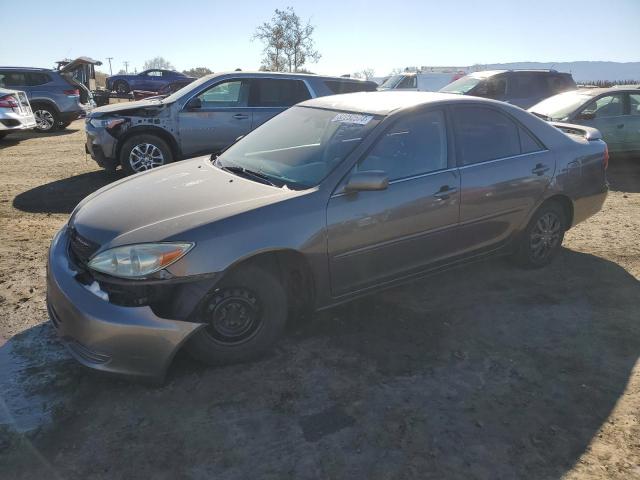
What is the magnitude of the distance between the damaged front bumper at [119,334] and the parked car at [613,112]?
836 centimetres

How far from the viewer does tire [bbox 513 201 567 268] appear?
455 centimetres

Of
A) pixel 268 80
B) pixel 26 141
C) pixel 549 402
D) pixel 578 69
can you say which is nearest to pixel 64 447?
pixel 549 402

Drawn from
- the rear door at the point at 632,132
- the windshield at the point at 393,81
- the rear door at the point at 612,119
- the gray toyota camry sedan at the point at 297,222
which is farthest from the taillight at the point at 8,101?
the windshield at the point at 393,81

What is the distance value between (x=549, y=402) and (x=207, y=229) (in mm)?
2142

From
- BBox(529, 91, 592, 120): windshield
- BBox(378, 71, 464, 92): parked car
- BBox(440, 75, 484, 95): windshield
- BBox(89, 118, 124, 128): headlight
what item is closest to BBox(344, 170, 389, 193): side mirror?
BBox(89, 118, 124, 128): headlight

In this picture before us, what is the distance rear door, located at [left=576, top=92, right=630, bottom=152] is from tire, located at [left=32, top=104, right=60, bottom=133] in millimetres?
13062

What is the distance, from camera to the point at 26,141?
40.5 ft

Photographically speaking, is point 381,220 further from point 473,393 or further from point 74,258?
point 74,258

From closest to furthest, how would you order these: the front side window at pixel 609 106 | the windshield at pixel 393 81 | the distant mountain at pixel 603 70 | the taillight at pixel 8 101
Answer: the front side window at pixel 609 106, the taillight at pixel 8 101, the windshield at pixel 393 81, the distant mountain at pixel 603 70

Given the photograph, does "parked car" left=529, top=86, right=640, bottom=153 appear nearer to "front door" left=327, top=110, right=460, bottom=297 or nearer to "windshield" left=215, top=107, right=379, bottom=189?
"front door" left=327, top=110, right=460, bottom=297

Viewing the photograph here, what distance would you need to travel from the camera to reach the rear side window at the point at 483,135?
399 centimetres

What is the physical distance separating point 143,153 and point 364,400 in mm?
5874

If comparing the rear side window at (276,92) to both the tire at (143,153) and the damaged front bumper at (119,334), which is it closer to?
the tire at (143,153)

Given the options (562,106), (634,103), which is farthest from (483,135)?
(634,103)
